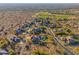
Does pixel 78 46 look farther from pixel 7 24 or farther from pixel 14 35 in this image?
pixel 7 24

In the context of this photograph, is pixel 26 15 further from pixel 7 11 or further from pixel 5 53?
pixel 5 53

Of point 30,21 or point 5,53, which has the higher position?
point 30,21

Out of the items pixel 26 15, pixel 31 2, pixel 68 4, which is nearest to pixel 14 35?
pixel 26 15

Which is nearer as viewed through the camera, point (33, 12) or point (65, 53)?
point (65, 53)

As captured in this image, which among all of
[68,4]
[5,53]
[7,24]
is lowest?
[5,53]

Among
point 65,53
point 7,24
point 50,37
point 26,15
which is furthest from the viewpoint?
point 26,15

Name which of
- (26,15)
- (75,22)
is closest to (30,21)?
(26,15)

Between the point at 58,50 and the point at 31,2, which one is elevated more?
the point at 31,2

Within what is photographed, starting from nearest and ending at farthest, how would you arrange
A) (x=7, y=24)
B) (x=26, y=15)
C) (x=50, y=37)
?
(x=50, y=37), (x=7, y=24), (x=26, y=15)

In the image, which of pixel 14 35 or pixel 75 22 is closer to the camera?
pixel 14 35
